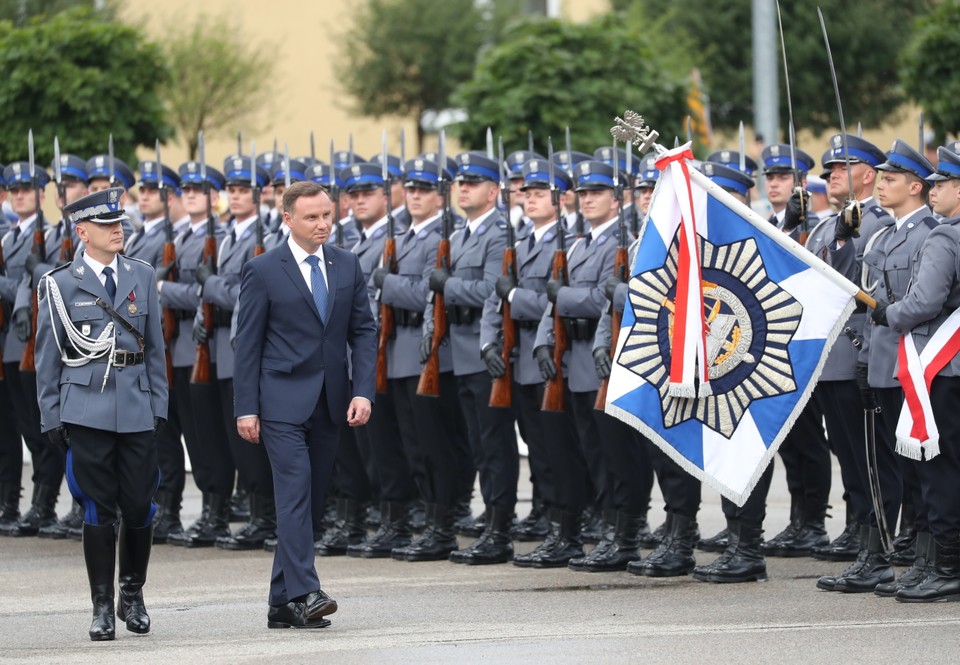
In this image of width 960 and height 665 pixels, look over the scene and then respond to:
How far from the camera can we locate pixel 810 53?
28.4m

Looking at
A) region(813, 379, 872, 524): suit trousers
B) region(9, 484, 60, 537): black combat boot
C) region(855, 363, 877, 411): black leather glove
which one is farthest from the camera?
region(9, 484, 60, 537): black combat boot

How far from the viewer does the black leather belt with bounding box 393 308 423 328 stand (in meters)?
11.0

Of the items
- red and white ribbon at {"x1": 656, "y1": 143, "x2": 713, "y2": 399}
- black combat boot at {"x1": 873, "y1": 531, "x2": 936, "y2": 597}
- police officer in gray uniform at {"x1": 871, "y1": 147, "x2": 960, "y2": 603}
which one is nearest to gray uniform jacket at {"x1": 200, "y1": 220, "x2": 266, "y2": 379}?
red and white ribbon at {"x1": 656, "y1": 143, "x2": 713, "y2": 399}

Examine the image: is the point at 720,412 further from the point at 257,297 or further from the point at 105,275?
the point at 105,275

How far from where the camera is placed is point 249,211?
1169 cm

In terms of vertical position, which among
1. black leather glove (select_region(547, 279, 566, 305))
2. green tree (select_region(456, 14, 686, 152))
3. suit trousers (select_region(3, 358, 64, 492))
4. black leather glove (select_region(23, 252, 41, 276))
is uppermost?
green tree (select_region(456, 14, 686, 152))

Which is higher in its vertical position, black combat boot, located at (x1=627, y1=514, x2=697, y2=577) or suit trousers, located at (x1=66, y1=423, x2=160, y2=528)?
suit trousers, located at (x1=66, y1=423, x2=160, y2=528)

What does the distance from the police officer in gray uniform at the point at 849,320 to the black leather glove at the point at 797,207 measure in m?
0.13

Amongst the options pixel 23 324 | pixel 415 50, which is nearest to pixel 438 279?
→ pixel 23 324

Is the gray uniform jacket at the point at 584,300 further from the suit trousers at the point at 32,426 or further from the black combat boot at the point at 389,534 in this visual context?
the suit trousers at the point at 32,426

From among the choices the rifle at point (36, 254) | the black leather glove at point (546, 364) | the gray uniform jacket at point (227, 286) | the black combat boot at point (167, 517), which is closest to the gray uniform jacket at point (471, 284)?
the black leather glove at point (546, 364)

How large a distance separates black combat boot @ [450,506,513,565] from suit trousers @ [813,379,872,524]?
185 centimetres

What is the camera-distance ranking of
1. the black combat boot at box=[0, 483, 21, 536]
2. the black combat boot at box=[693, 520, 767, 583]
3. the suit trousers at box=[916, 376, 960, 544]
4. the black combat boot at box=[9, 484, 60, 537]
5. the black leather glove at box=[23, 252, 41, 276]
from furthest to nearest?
the black combat boot at box=[0, 483, 21, 536] → the black combat boot at box=[9, 484, 60, 537] → the black leather glove at box=[23, 252, 41, 276] → the black combat boot at box=[693, 520, 767, 583] → the suit trousers at box=[916, 376, 960, 544]

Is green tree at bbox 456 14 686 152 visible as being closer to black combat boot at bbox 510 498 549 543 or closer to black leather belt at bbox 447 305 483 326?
black combat boot at bbox 510 498 549 543
